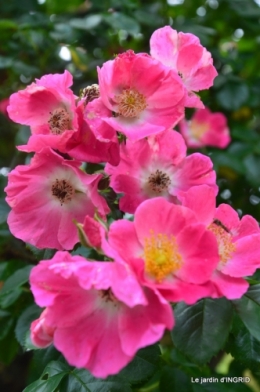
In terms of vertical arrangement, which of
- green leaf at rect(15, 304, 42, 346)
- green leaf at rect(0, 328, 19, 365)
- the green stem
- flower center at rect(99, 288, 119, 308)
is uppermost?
flower center at rect(99, 288, 119, 308)

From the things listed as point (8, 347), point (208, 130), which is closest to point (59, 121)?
point (8, 347)

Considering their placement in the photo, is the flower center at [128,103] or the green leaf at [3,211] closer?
the flower center at [128,103]

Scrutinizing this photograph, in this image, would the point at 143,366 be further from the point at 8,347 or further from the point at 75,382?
the point at 8,347

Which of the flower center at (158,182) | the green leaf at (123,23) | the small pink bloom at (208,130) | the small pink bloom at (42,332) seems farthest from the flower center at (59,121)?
the small pink bloom at (208,130)

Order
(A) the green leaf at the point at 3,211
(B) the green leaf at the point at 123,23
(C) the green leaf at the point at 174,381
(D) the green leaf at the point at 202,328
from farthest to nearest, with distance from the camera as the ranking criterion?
(B) the green leaf at the point at 123,23, (A) the green leaf at the point at 3,211, (C) the green leaf at the point at 174,381, (D) the green leaf at the point at 202,328

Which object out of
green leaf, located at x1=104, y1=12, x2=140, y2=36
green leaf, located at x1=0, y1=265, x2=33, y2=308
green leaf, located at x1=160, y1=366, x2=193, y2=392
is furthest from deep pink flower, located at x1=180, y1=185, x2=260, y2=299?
green leaf, located at x1=104, y1=12, x2=140, y2=36

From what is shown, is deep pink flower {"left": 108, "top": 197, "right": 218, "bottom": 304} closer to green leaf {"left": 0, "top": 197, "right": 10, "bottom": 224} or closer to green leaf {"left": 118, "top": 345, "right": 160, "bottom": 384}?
green leaf {"left": 118, "top": 345, "right": 160, "bottom": 384}

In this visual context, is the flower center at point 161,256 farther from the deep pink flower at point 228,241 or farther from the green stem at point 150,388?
Answer: the green stem at point 150,388
